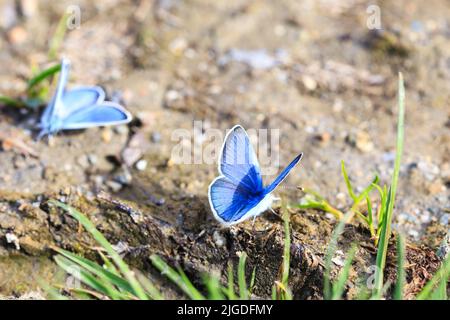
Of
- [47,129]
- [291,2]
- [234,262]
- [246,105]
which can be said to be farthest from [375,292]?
[291,2]

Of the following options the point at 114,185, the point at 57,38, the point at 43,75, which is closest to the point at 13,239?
the point at 114,185

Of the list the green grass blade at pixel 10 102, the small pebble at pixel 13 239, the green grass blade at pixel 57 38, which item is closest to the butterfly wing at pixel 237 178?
the small pebble at pixel 13 239

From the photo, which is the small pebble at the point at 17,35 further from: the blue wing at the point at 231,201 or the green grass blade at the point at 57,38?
the blue wing at the point at 231,201

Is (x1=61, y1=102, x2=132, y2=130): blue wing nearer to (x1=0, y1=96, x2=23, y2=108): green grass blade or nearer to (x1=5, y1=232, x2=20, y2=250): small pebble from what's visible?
(x1=0, y1=96, x2=23, y2=108): green grass blade

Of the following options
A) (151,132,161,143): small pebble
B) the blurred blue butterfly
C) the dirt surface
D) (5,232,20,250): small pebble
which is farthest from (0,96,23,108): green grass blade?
(5,232,20,250): small pebble

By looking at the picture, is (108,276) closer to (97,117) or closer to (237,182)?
(237,182)
